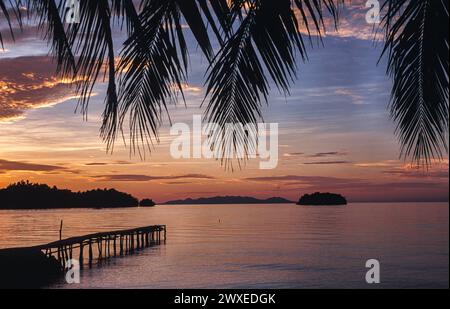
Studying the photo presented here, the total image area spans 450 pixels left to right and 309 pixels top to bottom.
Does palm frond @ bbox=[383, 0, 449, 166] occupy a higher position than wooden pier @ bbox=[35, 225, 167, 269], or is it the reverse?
palm frond @ bbox=[383, 0, 449, 166]

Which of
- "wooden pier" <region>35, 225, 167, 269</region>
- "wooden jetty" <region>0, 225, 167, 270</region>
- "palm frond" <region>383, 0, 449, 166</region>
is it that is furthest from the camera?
"wooden pier" <region>35, 225, 167, 269</region>

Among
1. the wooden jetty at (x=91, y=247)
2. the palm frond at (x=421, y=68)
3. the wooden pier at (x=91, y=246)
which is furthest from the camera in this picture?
the wooden pier at (x=91, y=246)

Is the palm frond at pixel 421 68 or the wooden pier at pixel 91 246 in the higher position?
the palm frond at pixel 421 68

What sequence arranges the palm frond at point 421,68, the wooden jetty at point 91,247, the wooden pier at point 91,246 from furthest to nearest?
1. the wooden pier at point 91,246
2. the wooden jetty at point 91,247
3. the palm frond at point 421,68

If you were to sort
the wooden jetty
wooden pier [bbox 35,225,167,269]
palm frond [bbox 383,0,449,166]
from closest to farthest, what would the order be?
palm frond [bbox 383,0,449,166]
the wooden jetty
wooden pier [bbox 35,225,167,269]

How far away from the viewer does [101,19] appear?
2396 mm

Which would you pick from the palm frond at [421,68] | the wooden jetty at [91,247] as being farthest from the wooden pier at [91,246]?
the palm frond at [421,68]

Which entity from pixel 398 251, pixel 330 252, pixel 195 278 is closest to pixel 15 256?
pixel 195 278

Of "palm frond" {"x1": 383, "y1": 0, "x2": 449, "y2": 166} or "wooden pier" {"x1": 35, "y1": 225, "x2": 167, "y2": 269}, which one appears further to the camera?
"wooden pier" {"x1": 35, "y1": 225, "x2": 167, "y2": 269}

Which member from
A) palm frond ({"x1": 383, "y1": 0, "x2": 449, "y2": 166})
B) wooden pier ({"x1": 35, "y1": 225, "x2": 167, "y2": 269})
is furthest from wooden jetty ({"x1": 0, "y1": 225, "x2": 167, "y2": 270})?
palm frond ({"x1": 383, "y1": 0, "x2": 449, "y2": 166})

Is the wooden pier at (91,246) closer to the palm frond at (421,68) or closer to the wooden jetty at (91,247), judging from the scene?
the wooden jetty at (91,247)

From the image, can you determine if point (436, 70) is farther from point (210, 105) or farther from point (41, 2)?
point (41, 2)

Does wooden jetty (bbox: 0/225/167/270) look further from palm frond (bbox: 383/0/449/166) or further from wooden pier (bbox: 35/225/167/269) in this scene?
palm frond (bbox: 383/0/449/166)

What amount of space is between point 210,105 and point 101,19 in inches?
27.7
